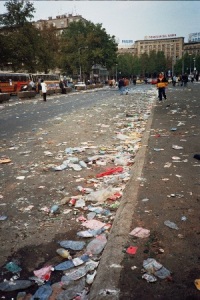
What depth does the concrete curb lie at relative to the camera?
6.80 ft

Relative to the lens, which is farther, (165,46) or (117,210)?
(165,46)

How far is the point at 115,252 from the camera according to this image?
254 cm

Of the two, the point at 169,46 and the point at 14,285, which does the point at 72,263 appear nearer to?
the point at 14,285

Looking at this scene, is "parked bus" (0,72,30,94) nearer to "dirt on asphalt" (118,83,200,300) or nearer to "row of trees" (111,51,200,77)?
"dirt on asphalt" (118,83,200,300)

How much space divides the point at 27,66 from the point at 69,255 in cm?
4385

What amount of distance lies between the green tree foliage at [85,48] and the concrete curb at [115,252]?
63.0 m

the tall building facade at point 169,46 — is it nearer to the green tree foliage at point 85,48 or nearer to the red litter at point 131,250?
the green tree foliage at point 85,48

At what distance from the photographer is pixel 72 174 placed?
16.4 ft

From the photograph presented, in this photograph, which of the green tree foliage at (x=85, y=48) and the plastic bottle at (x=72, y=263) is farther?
the green tree foliage at (x=85, y=48)

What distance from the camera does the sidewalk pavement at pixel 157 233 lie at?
2111 millimetres

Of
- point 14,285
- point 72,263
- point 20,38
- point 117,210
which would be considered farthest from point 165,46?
point 14,285

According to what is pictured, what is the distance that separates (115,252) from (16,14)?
46.6 metres

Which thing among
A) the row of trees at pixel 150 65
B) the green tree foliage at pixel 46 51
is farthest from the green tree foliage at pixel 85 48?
the row of trees at pixel 150 65

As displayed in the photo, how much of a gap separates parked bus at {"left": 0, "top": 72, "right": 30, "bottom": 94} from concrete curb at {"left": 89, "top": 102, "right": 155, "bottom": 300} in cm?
3290
